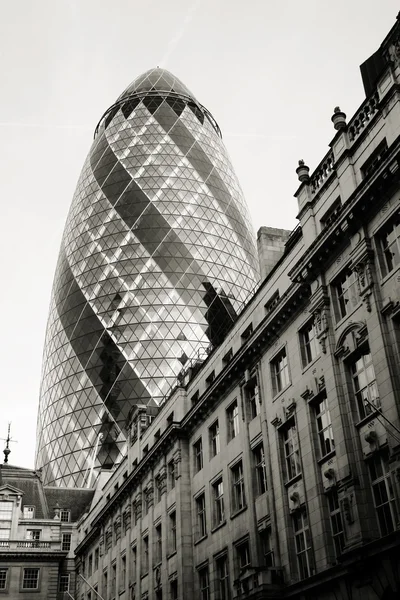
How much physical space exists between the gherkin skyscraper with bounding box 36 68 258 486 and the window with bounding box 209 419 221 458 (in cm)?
4245

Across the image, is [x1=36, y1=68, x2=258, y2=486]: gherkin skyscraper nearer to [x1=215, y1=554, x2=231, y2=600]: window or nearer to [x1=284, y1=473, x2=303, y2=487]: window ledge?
[x1=215, y1=554, x2=231, y2=600]: window

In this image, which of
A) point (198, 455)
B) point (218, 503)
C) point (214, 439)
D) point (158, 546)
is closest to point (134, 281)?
point (158, 546)

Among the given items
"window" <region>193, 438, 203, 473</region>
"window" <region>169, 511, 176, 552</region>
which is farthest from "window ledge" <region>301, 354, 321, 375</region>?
"window" <region>169, 511, 176, 552</region>

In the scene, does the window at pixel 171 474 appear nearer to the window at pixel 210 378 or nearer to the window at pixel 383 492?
the window at pixel 210 378

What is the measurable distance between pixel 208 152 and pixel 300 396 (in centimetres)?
8540

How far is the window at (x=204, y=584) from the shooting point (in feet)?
117

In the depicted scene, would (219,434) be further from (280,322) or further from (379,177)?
(379,177)

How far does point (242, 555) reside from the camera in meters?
32.2

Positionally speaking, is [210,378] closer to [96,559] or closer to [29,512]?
[96,559]

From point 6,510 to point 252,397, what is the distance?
45.6m

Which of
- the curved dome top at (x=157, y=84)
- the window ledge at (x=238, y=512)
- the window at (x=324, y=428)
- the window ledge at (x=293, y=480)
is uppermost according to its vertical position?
the curved dome top at (x=157, y=84)

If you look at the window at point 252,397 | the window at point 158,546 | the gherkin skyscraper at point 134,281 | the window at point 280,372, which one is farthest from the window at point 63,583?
the window at point 280,372

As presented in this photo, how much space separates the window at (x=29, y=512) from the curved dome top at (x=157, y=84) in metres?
71.1

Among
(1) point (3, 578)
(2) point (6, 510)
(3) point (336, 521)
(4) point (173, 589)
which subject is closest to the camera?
(3) point (336, 521)
